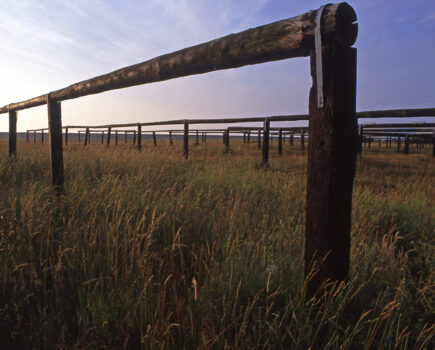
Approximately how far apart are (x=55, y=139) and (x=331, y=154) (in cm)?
362

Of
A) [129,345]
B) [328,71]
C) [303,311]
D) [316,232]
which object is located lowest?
[129,345]

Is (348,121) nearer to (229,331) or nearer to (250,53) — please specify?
(250,53)

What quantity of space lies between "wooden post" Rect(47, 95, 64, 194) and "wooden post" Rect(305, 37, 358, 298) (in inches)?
132

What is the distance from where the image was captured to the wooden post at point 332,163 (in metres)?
1.30

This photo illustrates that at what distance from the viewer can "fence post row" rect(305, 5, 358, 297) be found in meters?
1.30

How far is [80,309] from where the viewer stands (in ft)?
4.84

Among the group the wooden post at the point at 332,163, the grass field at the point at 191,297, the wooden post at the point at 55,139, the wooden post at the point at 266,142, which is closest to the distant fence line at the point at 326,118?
the wooden post at the point at 332,163

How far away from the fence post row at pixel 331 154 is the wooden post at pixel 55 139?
11.0 ft

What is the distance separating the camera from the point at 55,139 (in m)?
3.71

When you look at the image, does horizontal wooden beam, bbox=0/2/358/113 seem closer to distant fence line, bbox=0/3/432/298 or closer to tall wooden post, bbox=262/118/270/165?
distant fence line, bbox=0/3/432/298

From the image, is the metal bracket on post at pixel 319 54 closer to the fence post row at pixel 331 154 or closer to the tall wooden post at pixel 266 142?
the fence post row at pixel 331 154

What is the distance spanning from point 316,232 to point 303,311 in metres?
0.39

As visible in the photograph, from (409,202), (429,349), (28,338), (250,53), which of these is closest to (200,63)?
(250,53)

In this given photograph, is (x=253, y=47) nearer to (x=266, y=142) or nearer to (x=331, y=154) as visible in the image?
(x=331, y=154)
